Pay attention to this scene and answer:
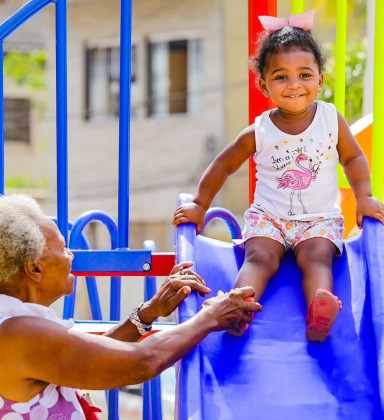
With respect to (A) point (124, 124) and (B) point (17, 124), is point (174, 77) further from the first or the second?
(A) point (124, 124)

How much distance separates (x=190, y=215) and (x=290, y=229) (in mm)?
406

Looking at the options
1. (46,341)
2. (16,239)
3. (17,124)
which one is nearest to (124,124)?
(16,239)

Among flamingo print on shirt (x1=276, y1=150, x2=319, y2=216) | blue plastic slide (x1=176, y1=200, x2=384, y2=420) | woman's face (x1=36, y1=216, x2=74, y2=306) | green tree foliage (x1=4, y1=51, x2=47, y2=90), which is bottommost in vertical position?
blue plastic slide (x1=176, y1=200, x2=384, y2=420)

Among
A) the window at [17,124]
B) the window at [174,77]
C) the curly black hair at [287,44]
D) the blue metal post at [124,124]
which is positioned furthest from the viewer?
the window at [17,124]

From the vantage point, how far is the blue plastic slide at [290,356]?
9.48 ft

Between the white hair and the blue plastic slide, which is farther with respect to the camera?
the blue plastic slide

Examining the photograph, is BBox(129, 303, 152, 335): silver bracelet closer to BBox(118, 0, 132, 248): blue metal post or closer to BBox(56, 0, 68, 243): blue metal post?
BBox(118, 0, 132, 248): blue metal post

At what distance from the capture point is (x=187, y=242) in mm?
3447

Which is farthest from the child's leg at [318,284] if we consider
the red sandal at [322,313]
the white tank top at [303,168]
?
the white tank top at [303,168]

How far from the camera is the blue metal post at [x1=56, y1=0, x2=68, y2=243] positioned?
374 cm

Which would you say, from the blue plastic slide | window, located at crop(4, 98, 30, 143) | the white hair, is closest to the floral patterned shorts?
the blue plastic slide

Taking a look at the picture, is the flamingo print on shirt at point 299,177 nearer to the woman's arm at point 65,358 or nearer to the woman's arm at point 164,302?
the woman's arm at point 164,302

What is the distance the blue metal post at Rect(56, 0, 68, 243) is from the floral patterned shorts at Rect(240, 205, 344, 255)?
0.77m

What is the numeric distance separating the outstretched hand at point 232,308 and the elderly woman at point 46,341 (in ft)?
0.04
